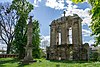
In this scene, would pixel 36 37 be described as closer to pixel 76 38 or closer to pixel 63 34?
pixel 63 34

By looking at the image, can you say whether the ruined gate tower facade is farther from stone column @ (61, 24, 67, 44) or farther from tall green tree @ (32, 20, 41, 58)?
tall green tree @ (32, 20, 41, 58)

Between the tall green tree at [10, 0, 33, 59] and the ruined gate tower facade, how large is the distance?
634 centimetres

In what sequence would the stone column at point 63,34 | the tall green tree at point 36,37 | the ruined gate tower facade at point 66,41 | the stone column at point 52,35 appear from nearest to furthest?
the ruined gate tower facade at point 66,41 → the stone column at point 63,34 → the tall green tree at point 36,37 → the stone column at point 52,35

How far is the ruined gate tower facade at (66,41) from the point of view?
36.4m

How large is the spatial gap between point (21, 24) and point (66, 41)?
34.0ft

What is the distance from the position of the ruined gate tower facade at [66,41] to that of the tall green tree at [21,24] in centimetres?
634

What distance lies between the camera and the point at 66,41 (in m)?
38.9

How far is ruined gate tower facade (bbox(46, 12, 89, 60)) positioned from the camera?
36406 millimetres

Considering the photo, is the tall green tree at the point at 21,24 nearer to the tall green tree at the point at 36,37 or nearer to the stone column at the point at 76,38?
A: the tall green tree at the point at 36,37

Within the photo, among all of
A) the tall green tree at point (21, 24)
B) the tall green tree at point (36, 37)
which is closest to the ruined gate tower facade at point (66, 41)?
the tall green tree at point (36, 37)

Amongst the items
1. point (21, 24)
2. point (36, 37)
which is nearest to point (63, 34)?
point (36, 37)

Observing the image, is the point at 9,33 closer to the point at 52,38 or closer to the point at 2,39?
the point at 2,39

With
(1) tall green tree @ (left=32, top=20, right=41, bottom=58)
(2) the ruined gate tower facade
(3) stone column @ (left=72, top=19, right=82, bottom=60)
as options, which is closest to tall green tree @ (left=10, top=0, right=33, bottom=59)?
(1) tall green tree @ (left=32, top=20, right=41, bottom=58)

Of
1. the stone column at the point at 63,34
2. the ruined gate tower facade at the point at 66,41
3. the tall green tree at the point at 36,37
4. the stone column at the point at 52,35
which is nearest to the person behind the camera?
the ruined gate tower facade at the point at 66,41
